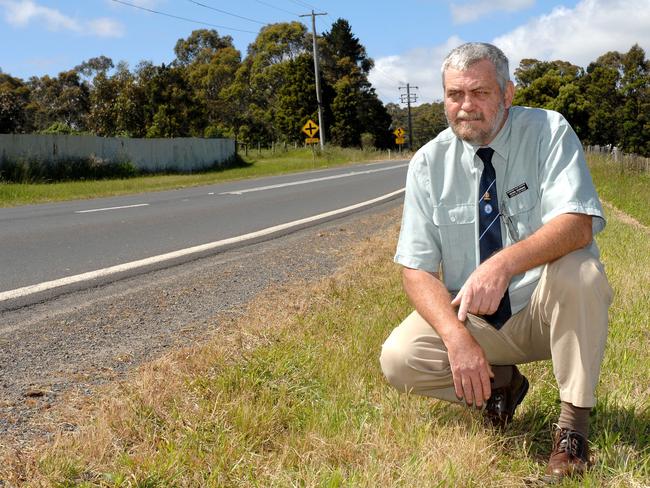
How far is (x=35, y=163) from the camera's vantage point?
22922 mm

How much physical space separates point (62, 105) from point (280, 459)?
7766 cm

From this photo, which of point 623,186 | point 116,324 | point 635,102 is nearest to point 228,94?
point 635,102

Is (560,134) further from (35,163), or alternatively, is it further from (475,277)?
(35,163)

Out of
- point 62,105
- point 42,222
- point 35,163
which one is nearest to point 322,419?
point 42,222

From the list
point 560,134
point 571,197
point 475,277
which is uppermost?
point 560,134

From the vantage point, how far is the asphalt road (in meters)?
6.38

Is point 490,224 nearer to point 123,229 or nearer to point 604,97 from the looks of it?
point 123,229

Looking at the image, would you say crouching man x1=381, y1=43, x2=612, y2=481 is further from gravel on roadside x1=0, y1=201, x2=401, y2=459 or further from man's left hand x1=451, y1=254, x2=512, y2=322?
gravel on roadside x1=0, y1=201, x2=401, y2=459

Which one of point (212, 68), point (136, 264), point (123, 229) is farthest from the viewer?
point (212, 68)

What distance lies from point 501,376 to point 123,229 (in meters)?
7.04

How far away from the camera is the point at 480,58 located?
8.84 feet

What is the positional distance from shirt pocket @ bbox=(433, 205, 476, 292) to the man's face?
0.28m

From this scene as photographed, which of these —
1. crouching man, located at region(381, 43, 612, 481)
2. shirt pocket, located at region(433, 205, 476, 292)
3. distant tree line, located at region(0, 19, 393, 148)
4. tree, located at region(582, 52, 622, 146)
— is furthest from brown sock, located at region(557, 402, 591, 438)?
tree, located at region(582, 52, 622, 146)

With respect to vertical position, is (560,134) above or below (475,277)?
above
